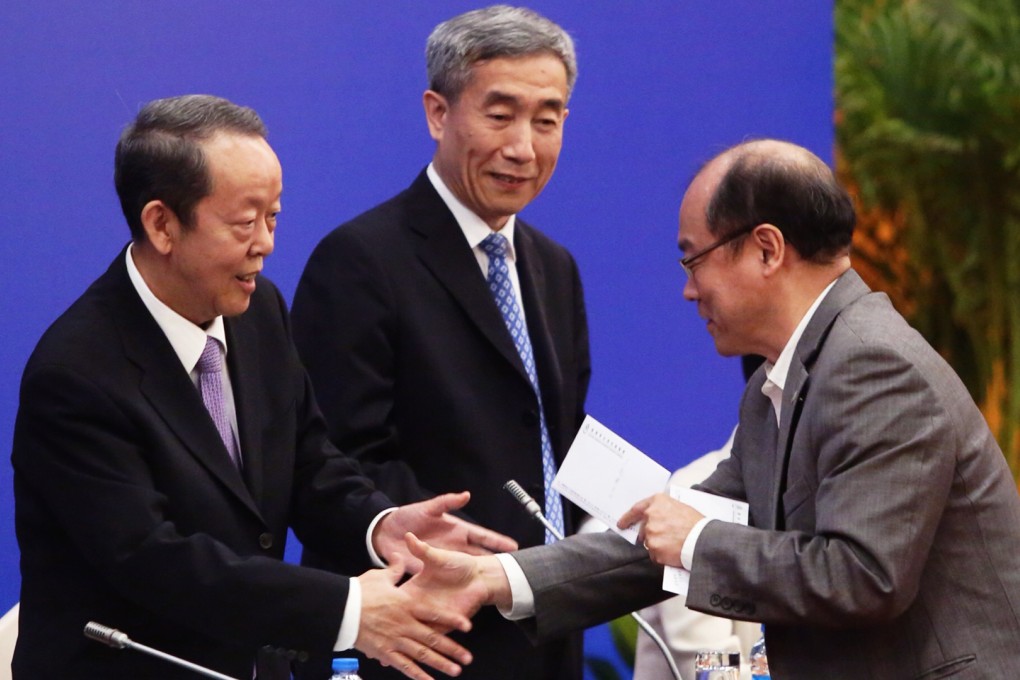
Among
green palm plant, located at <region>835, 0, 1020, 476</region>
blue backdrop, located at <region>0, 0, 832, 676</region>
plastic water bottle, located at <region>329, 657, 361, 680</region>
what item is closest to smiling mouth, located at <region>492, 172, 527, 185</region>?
blue backdrop, located at <region>0, 0, 832, 676</region>

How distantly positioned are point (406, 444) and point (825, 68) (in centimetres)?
263

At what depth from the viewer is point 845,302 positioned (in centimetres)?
227

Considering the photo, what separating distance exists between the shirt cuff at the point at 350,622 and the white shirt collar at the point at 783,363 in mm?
709

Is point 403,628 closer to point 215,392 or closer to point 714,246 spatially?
point 215,392

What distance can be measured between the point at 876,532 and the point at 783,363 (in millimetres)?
362

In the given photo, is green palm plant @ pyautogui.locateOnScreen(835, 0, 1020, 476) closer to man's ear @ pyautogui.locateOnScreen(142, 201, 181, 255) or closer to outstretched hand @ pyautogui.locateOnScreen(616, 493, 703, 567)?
outstretched hand @ pyautogui.locateOnScreen(616, 493, 703, 567)

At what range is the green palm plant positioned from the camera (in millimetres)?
6070

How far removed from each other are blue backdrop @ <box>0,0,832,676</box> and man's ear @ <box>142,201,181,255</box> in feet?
2.75

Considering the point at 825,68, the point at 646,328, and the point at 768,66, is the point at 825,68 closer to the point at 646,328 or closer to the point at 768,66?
the point at 768,66

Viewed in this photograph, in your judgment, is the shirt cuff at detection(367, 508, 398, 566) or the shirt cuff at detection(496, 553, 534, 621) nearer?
the shirt cuff at detection(496, 553, 534, 621)

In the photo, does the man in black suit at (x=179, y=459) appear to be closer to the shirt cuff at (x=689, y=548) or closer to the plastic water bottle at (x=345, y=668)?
the plastic water bottle at (x=345, y=668)

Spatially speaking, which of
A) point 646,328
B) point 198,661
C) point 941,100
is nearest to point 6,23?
point 198,661

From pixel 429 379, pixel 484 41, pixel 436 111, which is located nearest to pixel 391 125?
pixel 436 111

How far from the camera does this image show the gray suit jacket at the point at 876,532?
208cm
